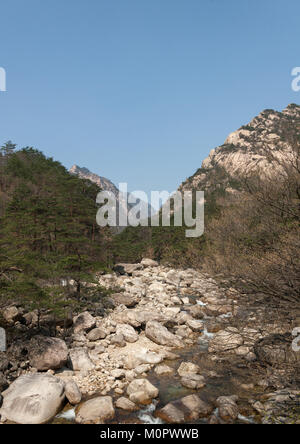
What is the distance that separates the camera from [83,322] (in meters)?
13.2

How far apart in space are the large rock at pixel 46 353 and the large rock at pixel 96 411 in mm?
2232

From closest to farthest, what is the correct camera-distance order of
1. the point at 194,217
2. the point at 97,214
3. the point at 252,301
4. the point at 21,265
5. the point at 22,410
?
the point at 252,301, the point at 22,410, the point at 21,265, the point at 97,214, the point at 194,217

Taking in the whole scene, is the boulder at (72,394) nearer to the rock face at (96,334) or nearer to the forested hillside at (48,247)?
the forested hillside at (48,247)

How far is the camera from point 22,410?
286 inches

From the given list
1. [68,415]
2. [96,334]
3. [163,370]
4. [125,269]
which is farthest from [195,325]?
[125,269]

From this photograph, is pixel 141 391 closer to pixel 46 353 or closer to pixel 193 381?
pixel 193 381

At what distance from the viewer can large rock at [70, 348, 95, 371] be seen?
10055 mm

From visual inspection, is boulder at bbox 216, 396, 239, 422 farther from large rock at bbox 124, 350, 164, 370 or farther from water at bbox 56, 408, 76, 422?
water at bbox 56, 408, 76, 422

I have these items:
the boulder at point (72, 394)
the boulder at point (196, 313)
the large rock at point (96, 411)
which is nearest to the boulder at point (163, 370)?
the large rock at point (96, 411)

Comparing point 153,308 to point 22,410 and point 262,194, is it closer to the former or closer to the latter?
point 22,410

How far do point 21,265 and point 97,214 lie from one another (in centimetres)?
1418

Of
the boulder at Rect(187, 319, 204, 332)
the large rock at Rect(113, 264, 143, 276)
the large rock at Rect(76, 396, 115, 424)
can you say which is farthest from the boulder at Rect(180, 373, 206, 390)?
the large rock at Rect(113, 264, 143, 276)
